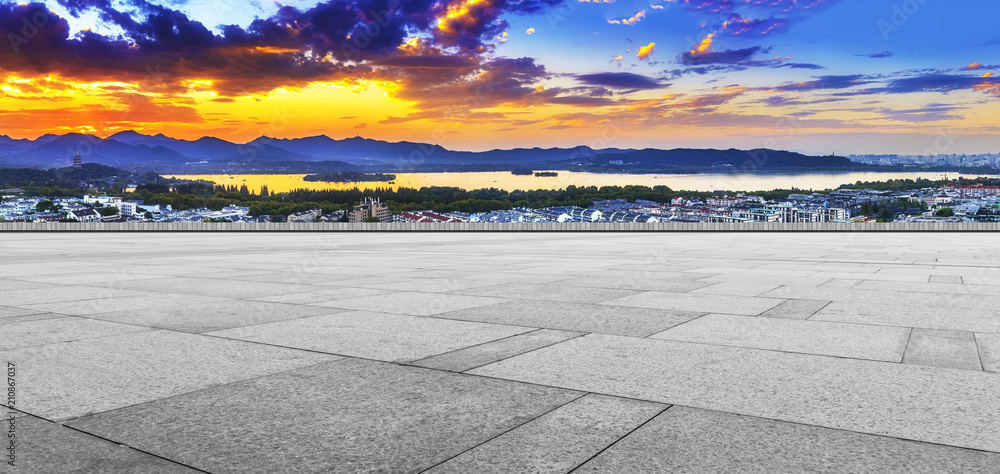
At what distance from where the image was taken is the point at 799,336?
22.8 feet

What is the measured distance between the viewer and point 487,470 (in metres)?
3.38

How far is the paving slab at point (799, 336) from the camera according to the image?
20.5 feet

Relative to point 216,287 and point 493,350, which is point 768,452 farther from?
point 216,287

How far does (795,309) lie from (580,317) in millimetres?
2909

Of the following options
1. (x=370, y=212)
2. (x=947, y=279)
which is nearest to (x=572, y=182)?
(x=370, y=212)

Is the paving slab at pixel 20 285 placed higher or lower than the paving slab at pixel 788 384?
lower

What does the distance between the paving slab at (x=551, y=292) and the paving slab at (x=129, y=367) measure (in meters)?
4.52

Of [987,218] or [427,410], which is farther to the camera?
[987,218]

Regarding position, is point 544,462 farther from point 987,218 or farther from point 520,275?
point 987,218

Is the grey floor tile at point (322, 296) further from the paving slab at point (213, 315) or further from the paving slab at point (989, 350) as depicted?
the paving slab at point (989, 350)

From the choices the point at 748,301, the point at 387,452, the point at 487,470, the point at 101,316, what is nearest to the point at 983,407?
the point at 487,470

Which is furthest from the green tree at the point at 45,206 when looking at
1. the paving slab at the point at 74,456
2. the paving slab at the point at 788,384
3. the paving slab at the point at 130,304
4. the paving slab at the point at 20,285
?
the paving slab at the point at 788,384

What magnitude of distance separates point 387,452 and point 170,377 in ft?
8.28

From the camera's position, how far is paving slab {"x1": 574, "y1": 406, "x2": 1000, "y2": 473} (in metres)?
3.40
